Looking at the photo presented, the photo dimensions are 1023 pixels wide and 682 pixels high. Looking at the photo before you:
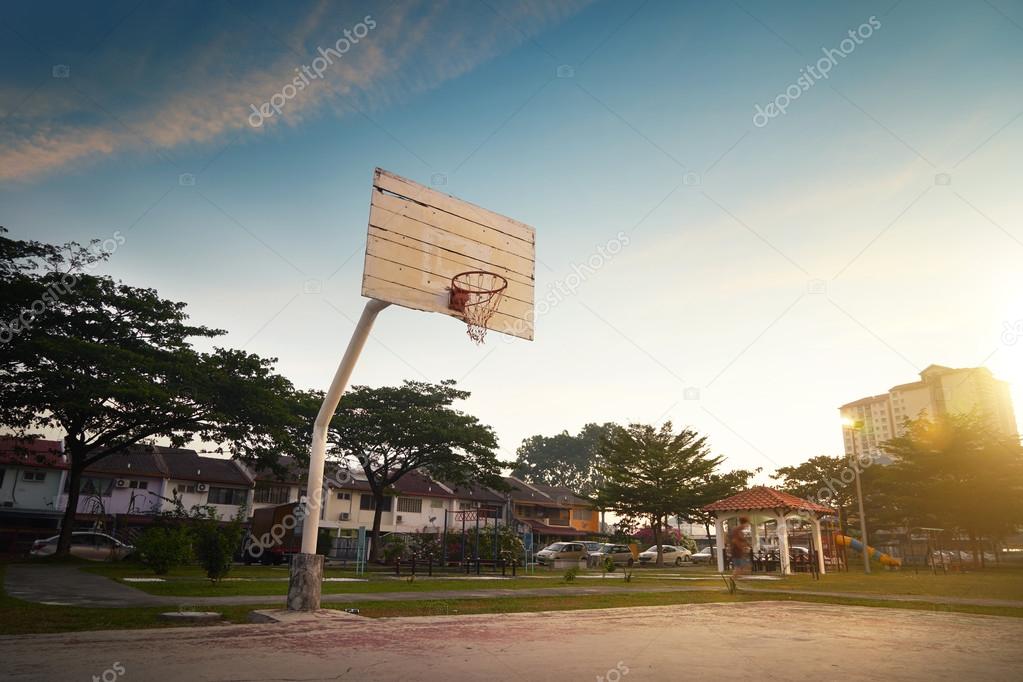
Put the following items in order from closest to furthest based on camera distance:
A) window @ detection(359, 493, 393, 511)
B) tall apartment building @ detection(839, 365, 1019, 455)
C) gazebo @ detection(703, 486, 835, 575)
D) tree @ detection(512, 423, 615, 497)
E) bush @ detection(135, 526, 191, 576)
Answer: bush @ detection(135, 526, 191, 576), gazebo @ detection(703, 486, 835, 575), window @ detection(359, 493, 393, 511), tall apartment building @ detection(839, 365, 1019, 455), tree @ detection(512, 423, 615, 497)

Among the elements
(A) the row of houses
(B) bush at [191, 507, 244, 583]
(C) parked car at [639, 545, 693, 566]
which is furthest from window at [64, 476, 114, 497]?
(C) parked car at [639, 545, 693, 566]

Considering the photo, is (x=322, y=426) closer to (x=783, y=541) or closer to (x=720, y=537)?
(x=720, y=537)

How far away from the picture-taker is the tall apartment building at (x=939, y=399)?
10156 centimetres

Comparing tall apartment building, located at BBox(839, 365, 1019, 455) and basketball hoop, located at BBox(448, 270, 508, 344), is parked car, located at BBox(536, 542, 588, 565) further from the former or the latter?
tall apartment building, located at BBox(839, 365, 1019, 455)

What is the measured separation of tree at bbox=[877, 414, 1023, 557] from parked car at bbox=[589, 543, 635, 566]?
16655 mm

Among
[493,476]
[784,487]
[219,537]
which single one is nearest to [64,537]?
[219,537]

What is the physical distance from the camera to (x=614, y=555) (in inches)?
1614

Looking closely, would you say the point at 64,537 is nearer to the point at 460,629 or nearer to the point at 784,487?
the point at 460,629

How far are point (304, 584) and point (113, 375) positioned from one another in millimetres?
Result: 18308

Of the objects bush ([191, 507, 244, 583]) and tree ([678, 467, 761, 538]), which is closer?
bush ([191, 507, 244, 583])

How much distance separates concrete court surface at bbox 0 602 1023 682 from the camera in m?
6.07

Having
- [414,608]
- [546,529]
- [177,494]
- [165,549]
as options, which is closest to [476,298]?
[414,608]

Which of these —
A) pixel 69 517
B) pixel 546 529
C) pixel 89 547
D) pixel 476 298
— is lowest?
pixel 89 547

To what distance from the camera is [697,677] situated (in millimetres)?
6082
